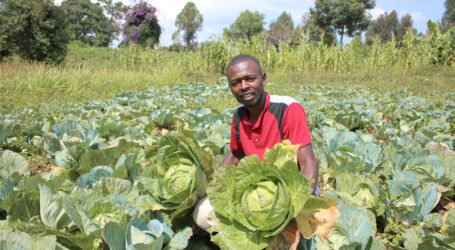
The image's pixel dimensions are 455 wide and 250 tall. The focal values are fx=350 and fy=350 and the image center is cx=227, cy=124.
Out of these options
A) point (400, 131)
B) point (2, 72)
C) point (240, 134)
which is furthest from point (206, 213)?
point (2, 72)

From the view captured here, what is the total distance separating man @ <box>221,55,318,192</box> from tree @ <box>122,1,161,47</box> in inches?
813

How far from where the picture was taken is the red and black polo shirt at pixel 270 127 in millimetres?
1827

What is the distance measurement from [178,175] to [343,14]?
34925mm

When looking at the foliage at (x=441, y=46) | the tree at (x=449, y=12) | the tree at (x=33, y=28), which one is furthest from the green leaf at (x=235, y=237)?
the tree at (x=449, y=12)

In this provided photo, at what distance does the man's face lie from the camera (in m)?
1.86

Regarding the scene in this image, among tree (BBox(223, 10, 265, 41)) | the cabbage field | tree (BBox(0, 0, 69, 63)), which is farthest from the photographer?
tree (BBox(223, 10, 265, 41))

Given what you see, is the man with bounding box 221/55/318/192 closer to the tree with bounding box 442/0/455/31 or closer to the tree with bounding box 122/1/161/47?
the tree with bounding box 122/1/161/47

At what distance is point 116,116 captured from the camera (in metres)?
4.34

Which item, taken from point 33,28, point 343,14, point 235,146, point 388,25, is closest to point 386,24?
point 388,25

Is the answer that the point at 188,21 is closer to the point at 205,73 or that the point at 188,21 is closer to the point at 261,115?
the point at 205,73

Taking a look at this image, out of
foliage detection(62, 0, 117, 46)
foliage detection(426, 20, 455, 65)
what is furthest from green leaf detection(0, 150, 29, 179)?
foliage detection(62, 0, 117, 46)

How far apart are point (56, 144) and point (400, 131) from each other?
3381mm

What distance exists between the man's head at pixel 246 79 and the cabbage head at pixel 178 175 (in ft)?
1.61

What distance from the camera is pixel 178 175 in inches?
59.1
